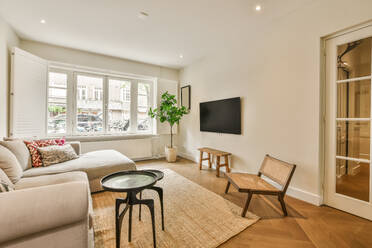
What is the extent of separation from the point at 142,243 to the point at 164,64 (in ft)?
14.2

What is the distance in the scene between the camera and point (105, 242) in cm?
155

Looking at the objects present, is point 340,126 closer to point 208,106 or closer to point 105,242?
point 208,106

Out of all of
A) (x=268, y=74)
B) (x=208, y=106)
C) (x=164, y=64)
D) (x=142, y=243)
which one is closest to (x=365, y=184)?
(x=268, y=74)

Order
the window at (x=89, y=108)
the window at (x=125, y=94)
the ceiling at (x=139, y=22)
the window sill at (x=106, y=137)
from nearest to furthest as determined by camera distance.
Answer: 1. the ceiling at (x=139, y=22)
2. the window sill at (x=106, y=137)
3. the window at (x=89, y=108)
4. the window at (x=125, y=94)

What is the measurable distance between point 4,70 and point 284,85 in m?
4.48

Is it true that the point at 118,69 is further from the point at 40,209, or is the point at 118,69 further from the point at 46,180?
the point at 40,209

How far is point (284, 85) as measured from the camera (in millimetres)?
2578

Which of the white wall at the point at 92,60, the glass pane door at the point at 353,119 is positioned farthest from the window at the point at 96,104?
the glass pane door at the point at 353,119

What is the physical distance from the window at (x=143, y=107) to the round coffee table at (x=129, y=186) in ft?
10.8

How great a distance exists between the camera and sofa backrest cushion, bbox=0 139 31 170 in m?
2.11

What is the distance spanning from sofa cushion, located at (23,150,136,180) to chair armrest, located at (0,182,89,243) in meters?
1.51

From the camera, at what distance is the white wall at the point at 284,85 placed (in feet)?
7.25

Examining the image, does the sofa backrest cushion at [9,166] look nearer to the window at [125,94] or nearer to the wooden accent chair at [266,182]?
the wooden accent chair at [266,182]

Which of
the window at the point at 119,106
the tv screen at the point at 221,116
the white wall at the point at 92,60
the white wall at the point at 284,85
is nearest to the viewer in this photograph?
the white wall at the point at 284,85
